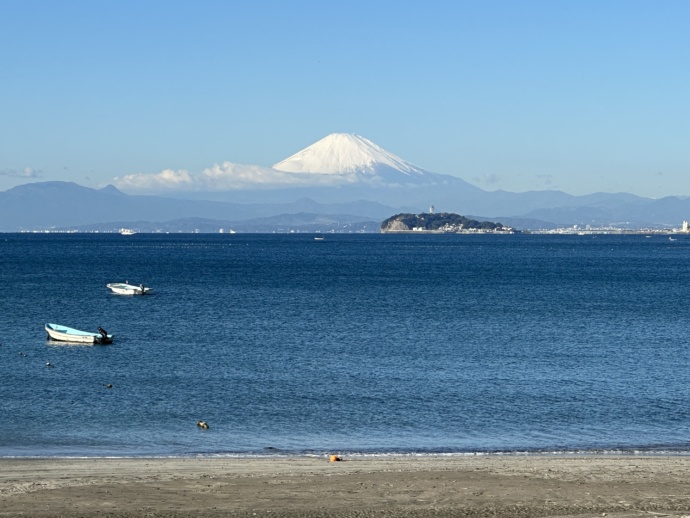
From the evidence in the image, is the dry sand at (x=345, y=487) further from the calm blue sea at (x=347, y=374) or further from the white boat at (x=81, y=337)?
the white boat at (x=81, y=337)

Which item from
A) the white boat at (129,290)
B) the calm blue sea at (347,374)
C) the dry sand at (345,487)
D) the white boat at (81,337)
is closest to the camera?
the dry sand at (345,487)

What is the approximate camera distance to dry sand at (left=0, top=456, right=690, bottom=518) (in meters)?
19.4

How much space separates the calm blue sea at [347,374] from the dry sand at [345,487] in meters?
2.68

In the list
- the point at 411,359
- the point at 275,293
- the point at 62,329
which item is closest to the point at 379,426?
the point at 411,359

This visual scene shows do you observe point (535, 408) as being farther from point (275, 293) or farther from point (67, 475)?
point (275, 293)

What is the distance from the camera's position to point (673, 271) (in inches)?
5207

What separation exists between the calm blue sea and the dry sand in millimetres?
2681

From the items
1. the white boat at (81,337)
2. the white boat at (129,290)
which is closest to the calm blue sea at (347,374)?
the white boat at (81,337)

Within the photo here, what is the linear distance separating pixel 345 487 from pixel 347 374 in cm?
1930

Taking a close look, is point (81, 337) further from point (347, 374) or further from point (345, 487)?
point (345, 487)

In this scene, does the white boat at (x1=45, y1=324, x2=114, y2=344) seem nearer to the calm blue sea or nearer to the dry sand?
→ the calm blue sea

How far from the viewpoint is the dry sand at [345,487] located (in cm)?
1941

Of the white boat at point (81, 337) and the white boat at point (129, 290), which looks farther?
the white boat at point (129, 290)

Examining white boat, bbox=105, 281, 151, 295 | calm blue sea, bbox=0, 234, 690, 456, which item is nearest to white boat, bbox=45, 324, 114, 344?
calm blue sea, bbox=0, 234, 690, 456
